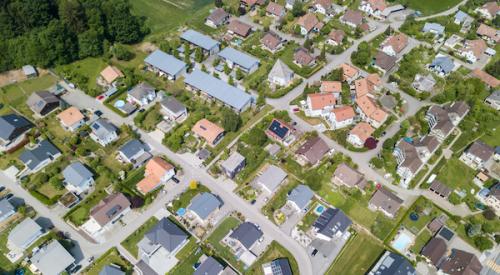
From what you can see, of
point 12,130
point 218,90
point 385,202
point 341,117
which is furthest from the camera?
point 218,90

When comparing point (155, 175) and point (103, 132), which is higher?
point (103, 132)

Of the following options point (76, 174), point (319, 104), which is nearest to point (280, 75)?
point (319, 104)

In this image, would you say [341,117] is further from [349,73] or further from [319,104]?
[349,73]

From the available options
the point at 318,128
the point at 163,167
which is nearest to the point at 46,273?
the point at 163,167

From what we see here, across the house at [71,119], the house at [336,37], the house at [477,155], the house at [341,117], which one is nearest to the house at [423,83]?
the house at [477,155]

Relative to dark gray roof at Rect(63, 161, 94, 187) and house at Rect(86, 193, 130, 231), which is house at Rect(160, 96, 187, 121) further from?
house at Rect(86, 193, 130, 231)

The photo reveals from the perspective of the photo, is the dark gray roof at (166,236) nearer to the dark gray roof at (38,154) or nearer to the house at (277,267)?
the house at (277,267)
